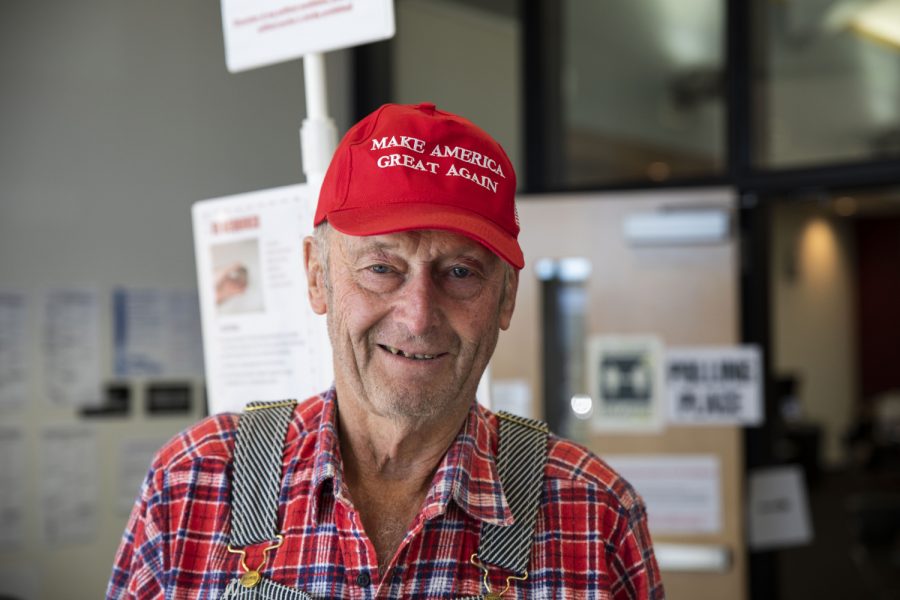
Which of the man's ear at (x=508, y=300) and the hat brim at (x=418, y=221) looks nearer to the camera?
the hat brim at (x=418, y=221)

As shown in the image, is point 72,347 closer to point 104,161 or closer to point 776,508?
point 104,161

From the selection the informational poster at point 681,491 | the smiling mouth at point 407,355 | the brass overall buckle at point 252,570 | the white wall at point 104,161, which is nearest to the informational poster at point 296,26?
the smiling mouth at point 407,355

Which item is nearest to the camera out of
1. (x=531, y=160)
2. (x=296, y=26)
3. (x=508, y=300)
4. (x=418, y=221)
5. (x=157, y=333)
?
(x=418, y=221)

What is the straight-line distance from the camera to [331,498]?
109 centimetres

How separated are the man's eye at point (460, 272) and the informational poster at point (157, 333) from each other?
7.24 feet

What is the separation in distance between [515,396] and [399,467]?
227 cm

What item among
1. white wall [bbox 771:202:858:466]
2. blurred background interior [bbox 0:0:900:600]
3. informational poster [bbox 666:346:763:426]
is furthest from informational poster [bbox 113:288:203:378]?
white wall [bbox 771:202:858:466]

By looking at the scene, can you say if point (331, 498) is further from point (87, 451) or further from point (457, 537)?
point (87, 451)

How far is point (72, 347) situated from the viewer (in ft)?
9.71

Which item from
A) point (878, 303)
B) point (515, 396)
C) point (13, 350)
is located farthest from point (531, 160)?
point (878, 303)

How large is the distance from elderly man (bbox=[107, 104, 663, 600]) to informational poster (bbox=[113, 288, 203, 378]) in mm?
2025

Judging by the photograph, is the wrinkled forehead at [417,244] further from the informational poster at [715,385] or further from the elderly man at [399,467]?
the informational poster at [715,385]

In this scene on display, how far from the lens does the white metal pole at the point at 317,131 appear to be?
4.53 ft

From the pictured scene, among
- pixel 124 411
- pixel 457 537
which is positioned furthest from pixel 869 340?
pixel 457 537
